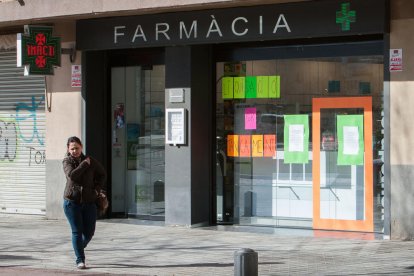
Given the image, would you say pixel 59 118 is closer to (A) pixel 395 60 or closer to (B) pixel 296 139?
(B) pixel 296 139

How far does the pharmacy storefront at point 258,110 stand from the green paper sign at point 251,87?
17 millimetres

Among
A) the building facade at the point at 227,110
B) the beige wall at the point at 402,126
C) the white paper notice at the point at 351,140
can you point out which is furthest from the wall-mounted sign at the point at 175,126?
the beige wall at the point at 402,126

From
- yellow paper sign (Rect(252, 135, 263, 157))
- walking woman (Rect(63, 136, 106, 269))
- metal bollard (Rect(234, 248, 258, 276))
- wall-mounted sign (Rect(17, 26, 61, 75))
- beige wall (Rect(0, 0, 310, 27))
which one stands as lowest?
metal bollard (Rect(234, 248, 258, 276))

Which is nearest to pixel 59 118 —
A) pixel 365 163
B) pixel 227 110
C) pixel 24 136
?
pixel 24 136

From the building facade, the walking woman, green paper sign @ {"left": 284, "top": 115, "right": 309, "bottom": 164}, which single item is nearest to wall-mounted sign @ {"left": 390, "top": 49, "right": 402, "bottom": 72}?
the building facade

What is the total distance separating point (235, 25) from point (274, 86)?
1.26 meters

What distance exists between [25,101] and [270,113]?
16.9 ft

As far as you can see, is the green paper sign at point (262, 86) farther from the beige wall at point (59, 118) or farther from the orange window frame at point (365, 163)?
the beige wall at point (59, 118)

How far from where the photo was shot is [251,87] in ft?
42.3

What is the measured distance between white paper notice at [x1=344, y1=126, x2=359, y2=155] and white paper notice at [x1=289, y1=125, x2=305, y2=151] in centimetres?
75

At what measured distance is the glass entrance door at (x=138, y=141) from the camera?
13.8 metres

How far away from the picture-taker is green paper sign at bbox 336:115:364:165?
470 inches

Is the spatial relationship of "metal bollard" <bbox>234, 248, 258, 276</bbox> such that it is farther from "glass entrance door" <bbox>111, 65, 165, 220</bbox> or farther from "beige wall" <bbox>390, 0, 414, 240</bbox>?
"glass entrance door" <bbox>111, 65, 165, 220</bbox>

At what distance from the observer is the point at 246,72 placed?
12953 millimetres
